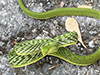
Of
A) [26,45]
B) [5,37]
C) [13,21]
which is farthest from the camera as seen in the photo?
[13,21]

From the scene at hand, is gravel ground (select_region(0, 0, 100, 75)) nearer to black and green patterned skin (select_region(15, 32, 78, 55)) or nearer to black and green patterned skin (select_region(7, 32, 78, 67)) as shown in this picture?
black and green patterned skin (select_region(7, 32, 78, 67))

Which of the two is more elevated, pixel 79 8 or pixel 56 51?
pixel 79 8

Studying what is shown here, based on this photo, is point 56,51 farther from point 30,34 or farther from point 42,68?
point 30,34

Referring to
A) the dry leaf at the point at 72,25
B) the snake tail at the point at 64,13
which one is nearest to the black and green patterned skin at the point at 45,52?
the dry leaf at the point at 72,25

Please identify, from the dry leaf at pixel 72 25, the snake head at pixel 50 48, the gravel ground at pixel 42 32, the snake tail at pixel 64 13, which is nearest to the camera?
the snake head at pixel 50 48

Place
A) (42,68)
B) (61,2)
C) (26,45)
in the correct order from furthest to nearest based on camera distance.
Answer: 1. (61,2)
2. (42,68)
3. (26,45)

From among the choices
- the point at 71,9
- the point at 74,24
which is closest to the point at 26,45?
the point at 74,24

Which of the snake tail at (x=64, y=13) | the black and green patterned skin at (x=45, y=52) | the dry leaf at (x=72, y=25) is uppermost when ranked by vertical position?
the snake tail at (x=64, y=13)

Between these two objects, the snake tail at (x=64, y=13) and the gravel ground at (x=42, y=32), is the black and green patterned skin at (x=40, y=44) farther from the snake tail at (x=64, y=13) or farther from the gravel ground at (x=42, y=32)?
the snake tail at (x=64, y=13)
